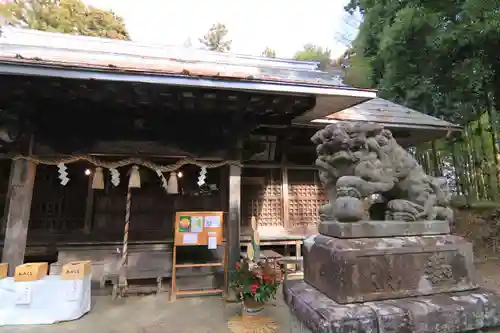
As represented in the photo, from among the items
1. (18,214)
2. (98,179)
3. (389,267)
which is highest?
(98,179)

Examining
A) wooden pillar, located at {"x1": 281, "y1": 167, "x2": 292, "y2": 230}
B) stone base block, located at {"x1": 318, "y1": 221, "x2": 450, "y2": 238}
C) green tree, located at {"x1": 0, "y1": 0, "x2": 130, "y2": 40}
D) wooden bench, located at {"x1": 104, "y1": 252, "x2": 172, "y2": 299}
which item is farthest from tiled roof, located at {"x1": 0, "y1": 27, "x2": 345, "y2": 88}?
green tree, located at {"x1": 0, "y1": 0, "x2": 130, "y2": 40}

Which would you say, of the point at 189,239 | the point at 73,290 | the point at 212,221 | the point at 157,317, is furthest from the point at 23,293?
the point at 212,221

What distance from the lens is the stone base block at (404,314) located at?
Result: 77.6 inches

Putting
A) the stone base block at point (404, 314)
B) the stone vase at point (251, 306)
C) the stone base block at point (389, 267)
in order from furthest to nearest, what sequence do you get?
the stone vase at point (251, 306), the stone base block at point (389, 267), the stone base block at point (404, 314)

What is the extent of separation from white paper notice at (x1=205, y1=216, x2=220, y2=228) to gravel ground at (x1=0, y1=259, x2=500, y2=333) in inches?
54.4

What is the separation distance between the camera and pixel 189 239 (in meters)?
5.24

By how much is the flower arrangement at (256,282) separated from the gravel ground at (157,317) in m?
0.45

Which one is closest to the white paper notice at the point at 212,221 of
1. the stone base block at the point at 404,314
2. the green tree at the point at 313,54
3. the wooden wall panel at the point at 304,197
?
the wooden wall panel at the point at 304,197

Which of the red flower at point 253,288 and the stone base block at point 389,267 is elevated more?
the stone base block at point 389,267

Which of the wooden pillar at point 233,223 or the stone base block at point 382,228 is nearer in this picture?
the stone base block at point 382,228

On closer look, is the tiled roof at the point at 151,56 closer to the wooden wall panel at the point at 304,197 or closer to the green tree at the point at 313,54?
the wooden wall panel at the point at 304,197

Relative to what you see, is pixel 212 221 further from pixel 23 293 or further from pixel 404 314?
pixel 404 314

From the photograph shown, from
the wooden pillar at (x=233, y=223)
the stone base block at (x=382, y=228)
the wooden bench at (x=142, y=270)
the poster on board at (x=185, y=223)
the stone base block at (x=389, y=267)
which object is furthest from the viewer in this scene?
the wooden bench at (x=142, y=270)

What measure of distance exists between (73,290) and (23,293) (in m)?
0.66
